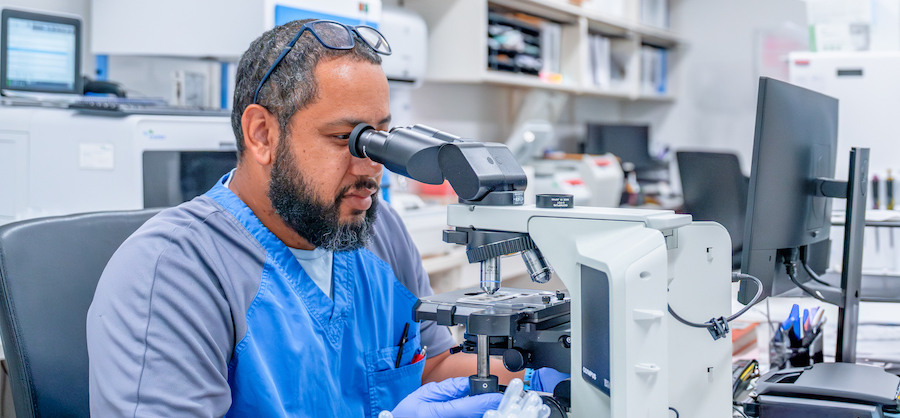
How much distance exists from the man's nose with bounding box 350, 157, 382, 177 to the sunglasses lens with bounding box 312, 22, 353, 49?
6.0 inches

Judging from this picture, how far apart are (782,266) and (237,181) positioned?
88 cm

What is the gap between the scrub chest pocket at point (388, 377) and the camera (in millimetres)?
1094

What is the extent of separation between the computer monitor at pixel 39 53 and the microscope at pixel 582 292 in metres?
1.34

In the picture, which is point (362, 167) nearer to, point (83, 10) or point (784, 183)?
point (784, 183)

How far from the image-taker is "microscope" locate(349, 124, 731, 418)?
67 cm

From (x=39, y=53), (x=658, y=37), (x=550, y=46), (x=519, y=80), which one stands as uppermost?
(x=658, y=37)

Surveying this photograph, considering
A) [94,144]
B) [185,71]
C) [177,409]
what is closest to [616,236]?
[177,409]

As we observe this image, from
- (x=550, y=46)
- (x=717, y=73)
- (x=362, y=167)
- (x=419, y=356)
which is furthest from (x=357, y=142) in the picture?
(x=717, y=73)

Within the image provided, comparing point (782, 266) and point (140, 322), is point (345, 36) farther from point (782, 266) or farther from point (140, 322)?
point (782, 266)

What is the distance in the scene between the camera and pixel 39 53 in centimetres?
186

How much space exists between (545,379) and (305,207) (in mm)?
382

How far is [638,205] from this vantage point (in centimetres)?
396

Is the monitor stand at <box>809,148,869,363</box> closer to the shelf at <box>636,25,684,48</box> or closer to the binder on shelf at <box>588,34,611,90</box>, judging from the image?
the binder on shelf at <box>588,34,611,90</box>

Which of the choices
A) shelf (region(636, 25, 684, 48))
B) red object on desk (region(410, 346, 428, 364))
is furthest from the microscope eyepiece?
shelf (region(636, 25, 684, 48))
